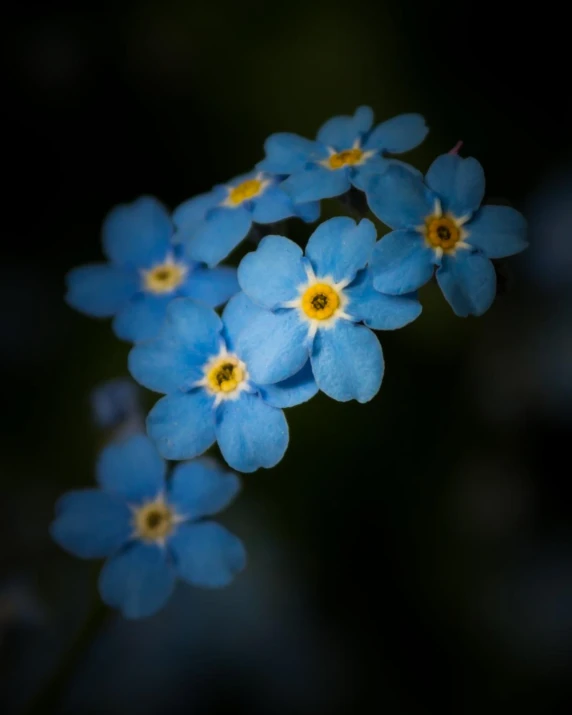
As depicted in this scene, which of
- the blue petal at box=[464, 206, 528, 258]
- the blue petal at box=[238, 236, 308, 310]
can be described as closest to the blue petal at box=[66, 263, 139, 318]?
the blue petal at box=[238, 236, 308, 310]

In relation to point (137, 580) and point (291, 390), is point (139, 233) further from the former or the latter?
point (137, 580)

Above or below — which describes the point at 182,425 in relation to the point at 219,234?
below

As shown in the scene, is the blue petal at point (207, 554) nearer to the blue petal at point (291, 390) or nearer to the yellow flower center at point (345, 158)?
the blue petal at point (291, 390)

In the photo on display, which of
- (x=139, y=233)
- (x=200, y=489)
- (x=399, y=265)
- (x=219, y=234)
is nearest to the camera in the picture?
(x=399, y=265)

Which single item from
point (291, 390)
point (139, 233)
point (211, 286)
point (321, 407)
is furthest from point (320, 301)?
point (321, 407)

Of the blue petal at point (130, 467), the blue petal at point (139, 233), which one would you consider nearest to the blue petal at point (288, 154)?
the blue petal at point (139, 233)

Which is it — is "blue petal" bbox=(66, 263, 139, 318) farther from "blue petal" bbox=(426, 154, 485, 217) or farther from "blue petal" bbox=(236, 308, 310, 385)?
"blue petal" bbox=(426, 154, 485, 217)
